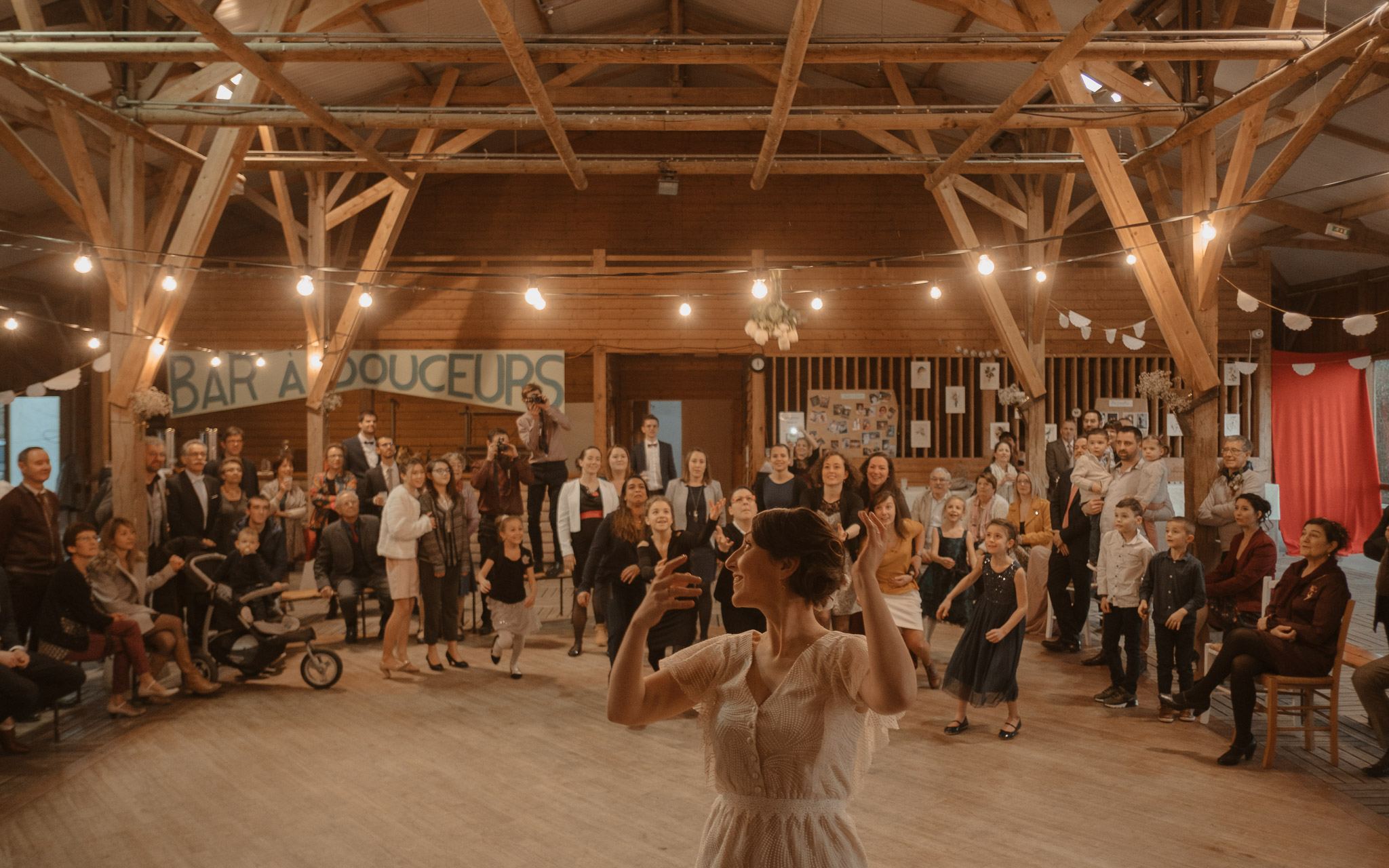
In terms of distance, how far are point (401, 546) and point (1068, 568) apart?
483cm

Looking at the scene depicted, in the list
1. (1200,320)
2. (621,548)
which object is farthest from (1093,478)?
(621,548)

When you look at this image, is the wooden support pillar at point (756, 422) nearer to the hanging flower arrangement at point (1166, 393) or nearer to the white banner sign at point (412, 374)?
the white banner sign at point (412, 374)

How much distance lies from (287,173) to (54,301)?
13.6 feet

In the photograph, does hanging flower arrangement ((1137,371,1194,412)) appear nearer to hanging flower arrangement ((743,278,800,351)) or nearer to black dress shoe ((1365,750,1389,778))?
black dress shoe ((1365,750,1389,778))

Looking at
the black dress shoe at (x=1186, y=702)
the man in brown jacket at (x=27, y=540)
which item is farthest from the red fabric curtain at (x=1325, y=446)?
the man in brown jacket at (x=27, y=540)

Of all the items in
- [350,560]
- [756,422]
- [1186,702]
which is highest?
[756,422]

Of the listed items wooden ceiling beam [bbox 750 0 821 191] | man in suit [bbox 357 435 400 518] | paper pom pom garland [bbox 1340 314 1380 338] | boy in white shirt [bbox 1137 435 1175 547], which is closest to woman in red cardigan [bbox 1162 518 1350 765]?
boy in white shirt [bbox 1137 435 1175 547]

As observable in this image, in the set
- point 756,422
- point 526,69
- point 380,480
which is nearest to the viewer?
point 526,69

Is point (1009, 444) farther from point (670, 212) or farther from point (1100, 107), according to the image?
point (670, 212)

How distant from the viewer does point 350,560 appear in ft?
21.1

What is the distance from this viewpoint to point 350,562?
645 centimetres

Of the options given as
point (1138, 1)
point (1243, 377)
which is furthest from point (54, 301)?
point (1243, 377)

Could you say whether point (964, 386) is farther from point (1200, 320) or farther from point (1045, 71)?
point (1045, 71)

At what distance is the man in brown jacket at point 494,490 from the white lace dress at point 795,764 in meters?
5.53
